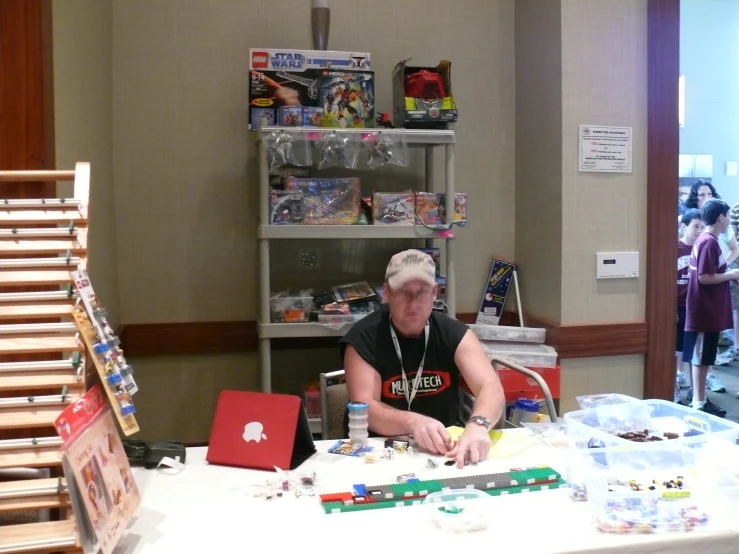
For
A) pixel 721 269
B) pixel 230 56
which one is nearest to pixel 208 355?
pixel 230 56

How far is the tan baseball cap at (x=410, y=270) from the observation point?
7.14 ft

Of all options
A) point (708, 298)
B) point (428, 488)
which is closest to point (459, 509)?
point (428, 488)

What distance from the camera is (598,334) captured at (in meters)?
3.09

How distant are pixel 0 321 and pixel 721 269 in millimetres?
4557

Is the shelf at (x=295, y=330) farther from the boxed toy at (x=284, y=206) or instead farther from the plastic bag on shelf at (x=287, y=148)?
the plastic bag on shelf at (x=287, y=148)

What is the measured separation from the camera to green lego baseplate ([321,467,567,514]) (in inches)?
57.1

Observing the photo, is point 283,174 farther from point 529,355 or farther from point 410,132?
point 529,355

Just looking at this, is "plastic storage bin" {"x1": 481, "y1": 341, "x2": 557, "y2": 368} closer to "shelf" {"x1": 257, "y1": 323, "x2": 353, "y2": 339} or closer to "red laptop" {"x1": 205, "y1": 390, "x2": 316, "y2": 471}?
"shelf" {"x1": 257, "y1": 323, "x2": 353, "y2": 339}

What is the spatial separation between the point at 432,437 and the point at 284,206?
1407 mm

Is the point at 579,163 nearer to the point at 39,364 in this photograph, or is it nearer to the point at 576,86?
the point at 576,86

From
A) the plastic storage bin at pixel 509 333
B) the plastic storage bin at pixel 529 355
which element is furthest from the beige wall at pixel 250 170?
the plastic storage bin at pixel 529 355

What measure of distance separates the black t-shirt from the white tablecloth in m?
0.61

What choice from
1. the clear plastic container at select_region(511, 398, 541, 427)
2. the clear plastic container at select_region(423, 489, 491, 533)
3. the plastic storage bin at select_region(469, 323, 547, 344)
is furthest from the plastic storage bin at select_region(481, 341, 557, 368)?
the clear plastic container at select_region(423, 489, 491, 533)

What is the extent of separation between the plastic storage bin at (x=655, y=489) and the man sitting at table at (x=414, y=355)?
589 mm
